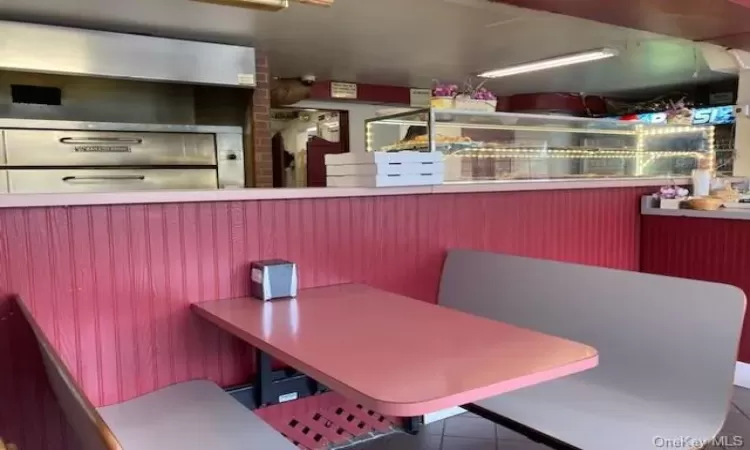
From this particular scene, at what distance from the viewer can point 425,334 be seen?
1.71 m

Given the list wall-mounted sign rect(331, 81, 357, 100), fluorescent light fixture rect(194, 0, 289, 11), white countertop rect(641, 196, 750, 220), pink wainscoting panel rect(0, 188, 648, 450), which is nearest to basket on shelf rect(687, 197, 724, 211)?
white countertop rect(641, 196, 750, 220)

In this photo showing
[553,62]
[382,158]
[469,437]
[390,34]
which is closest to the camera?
[382,158]

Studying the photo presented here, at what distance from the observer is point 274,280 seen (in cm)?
223

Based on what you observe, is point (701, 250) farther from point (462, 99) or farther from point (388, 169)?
point (388, 169)

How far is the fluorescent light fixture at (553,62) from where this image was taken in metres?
5.18

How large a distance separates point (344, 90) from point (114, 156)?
293cm

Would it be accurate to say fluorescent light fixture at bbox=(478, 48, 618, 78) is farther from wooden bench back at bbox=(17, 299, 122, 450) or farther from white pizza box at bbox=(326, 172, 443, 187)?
wooden bench back at bbox=(17, 299, 122, 450)

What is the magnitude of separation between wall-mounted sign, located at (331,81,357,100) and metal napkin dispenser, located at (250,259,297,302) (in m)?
4.51

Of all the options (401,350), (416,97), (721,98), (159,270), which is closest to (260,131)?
(159,270)

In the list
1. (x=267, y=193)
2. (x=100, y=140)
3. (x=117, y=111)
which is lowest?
(x=267, y=193)

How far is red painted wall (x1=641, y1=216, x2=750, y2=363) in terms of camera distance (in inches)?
127

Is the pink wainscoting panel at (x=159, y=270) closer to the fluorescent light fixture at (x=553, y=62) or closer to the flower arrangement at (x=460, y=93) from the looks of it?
the flower arrangement at (x=460, y=93)

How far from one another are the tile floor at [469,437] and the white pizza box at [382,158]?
128cm

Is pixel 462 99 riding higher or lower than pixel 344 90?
lower
